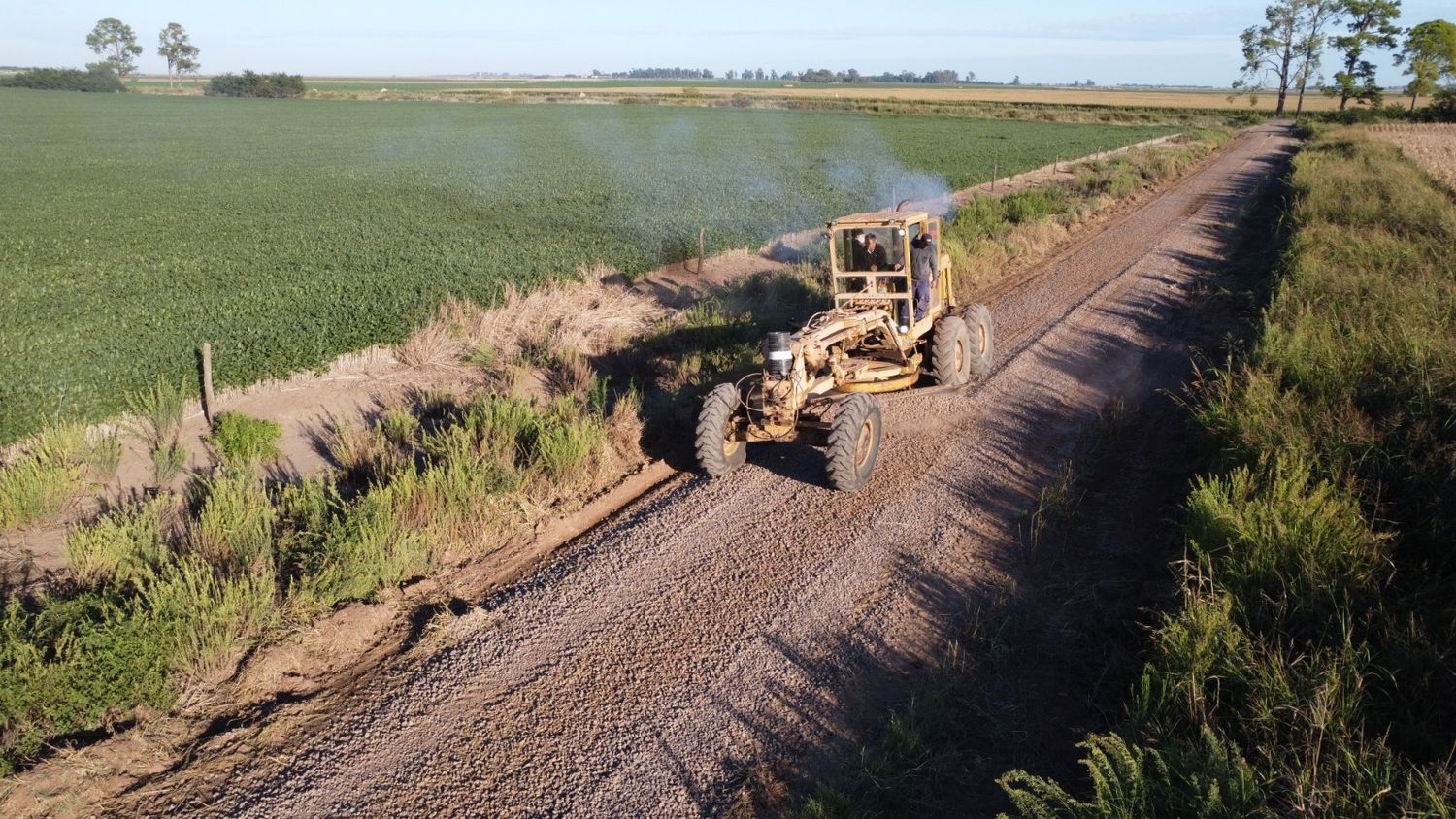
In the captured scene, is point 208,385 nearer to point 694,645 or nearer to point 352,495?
point 352,495

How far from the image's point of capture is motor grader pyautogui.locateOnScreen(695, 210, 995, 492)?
8.69 metres

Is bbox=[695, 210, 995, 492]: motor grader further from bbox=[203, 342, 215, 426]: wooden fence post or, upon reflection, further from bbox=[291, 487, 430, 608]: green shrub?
bbox=[203, 342, 215, 426]: wooden fence post

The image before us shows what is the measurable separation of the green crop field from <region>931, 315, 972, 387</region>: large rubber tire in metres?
7.64

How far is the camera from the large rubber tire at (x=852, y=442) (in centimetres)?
825

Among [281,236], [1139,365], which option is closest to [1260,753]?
[1139,365]

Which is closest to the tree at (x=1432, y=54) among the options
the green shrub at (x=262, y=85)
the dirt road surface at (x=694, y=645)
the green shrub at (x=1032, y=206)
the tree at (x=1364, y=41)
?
the tree at (x=1364, y=41)

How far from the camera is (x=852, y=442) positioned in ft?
27.2

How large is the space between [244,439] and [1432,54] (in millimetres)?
99052

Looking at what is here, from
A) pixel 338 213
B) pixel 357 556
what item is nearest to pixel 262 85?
pixel 338 213

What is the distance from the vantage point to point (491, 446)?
930 cm

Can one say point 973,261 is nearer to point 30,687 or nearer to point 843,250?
point 843,250

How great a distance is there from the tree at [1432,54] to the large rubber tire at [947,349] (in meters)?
89.5

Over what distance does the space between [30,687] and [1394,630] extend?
7908mm

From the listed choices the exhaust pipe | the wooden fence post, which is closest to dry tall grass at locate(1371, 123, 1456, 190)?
the exhaust pipe
